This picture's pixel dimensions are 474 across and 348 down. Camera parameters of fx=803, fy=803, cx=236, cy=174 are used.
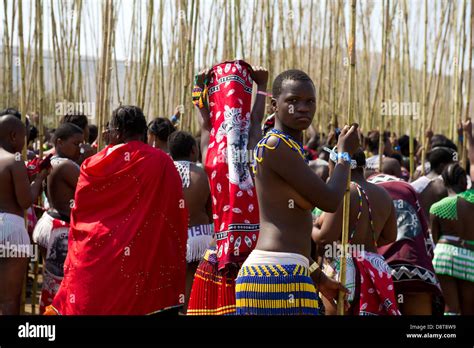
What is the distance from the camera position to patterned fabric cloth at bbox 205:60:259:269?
294cm

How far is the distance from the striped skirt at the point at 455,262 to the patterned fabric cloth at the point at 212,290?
5.10 feet

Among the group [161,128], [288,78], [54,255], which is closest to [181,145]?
[161,128]

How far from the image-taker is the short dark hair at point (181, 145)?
158 inches

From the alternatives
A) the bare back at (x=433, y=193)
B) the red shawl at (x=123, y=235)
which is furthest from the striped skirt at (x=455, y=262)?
the red shawl at (x=123, y=235)

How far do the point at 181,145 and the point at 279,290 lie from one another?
1792 mm

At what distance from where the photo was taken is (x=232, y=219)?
2939mm

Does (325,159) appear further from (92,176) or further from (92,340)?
(92,340)

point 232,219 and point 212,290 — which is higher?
point 232,219

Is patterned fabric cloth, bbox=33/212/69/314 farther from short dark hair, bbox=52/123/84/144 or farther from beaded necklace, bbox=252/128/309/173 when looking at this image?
beaded necklace, bbox=252/128/309/173

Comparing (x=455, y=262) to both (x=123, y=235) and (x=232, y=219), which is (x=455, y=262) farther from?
(x=123, y=235)

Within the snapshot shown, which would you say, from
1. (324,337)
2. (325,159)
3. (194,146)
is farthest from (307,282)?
(325,159)

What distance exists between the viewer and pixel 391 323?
2479 millimetres

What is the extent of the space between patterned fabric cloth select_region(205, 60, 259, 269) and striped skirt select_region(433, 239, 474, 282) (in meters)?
1.53

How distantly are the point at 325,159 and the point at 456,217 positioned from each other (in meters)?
1.40
